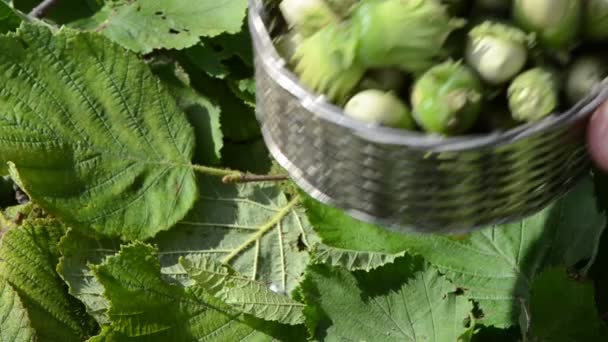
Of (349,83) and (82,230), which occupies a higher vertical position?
(349,83)

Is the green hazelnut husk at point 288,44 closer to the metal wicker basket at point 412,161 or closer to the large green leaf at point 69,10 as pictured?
the metal wicker basket at point 412,161

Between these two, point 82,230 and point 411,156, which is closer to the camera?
point 411,156

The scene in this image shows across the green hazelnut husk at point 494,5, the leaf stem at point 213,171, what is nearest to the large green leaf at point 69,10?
the leaf stem at point 213,171

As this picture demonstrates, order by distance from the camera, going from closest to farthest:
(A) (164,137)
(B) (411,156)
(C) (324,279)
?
1. (B) (411,156)
2. (C) (324,279)
3. (A) (164,137)

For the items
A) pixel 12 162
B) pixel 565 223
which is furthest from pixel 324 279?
pixel 12 162

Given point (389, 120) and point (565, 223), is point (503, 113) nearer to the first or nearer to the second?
point (389, 120)

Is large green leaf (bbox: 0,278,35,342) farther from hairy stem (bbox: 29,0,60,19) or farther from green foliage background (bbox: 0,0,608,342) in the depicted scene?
hairy stem (bbox: 29,0,60,19)

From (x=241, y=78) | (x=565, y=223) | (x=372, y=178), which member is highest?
(x=372, y=178)

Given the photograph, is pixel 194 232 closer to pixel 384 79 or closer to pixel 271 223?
pixel 271 223

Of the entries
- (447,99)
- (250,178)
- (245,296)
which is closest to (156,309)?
(245,296)
